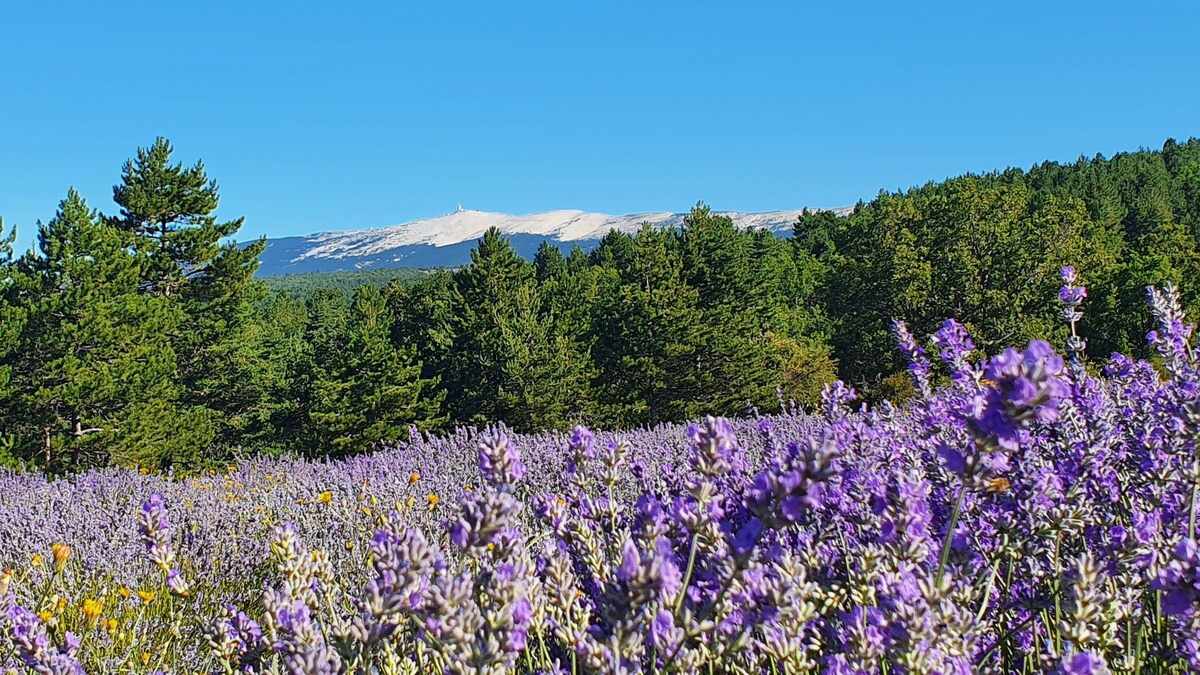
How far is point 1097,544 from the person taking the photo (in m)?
1.83

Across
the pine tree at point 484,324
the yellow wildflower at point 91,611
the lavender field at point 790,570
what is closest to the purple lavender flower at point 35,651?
the lavender field at point 790,570

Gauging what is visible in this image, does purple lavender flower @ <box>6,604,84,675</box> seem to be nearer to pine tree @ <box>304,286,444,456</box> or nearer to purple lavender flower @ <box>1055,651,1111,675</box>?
purple lavender flower @ <box>1055,651,1111,675</box>

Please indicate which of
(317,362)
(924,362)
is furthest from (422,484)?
(317,362)

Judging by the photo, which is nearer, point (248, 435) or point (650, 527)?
point (650, 527)

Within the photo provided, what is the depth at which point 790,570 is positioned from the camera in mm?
1396

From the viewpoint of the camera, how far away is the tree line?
16.9 m

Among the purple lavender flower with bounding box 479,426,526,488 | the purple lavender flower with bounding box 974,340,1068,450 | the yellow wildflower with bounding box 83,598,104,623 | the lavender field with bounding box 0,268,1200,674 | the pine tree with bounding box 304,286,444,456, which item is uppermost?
the purple lavender flower with bounding box 974,340,1068,450

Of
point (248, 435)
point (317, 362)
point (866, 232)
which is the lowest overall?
point (248, 435)

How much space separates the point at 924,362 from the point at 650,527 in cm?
236

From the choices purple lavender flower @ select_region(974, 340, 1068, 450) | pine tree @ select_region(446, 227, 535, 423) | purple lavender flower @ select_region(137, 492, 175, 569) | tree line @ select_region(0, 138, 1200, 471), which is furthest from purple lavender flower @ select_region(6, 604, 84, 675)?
pine tree @ select_region(446, 227, 535, 423)

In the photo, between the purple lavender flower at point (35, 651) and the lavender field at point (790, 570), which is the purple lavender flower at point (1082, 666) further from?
the purple lavender flower at point (35, 651)

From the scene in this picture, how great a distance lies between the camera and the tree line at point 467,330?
16.9m

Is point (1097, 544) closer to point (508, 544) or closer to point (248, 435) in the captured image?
point (508, 544)

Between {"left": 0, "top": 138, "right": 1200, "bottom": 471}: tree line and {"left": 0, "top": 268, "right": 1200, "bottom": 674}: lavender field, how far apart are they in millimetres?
12129
